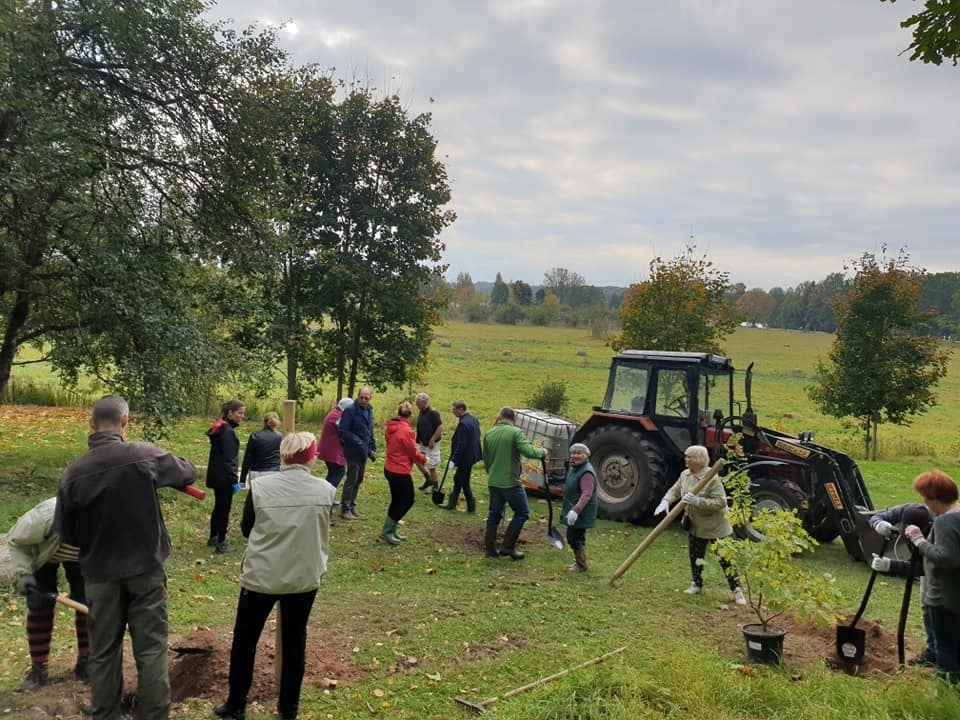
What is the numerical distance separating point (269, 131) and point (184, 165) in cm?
142

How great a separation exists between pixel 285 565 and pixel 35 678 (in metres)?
1.94

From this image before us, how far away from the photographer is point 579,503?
7.70 m

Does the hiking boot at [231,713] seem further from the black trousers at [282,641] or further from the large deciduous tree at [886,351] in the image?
the large deciduous tree at [886,351]

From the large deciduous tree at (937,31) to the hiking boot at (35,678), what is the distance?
618cm

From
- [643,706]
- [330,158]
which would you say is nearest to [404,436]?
[643,706]

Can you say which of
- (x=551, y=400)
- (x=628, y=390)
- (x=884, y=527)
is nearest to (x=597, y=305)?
(x=551, y=400)

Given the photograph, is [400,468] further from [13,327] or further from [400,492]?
[13,327]

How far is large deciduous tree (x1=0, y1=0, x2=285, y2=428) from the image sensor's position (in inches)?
319

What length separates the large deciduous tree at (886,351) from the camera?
16.9 metres

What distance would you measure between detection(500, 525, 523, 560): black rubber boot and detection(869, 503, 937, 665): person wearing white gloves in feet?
12.7

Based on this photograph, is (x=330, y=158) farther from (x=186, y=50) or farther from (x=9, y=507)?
(x=9, y=507)

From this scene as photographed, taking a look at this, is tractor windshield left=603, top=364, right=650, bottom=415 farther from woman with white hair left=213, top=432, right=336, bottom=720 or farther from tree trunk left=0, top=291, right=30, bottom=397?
tree trunk left=0, top=291, right=30, bottom=397

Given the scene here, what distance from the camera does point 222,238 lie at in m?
10.9

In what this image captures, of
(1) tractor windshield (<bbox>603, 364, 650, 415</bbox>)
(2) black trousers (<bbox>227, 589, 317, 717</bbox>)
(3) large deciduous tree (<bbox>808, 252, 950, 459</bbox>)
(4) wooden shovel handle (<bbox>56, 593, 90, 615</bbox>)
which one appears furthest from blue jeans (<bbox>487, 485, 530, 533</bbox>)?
(3) large deciduous tree (<bbox>808, 252, 950, 459</bbox>)
